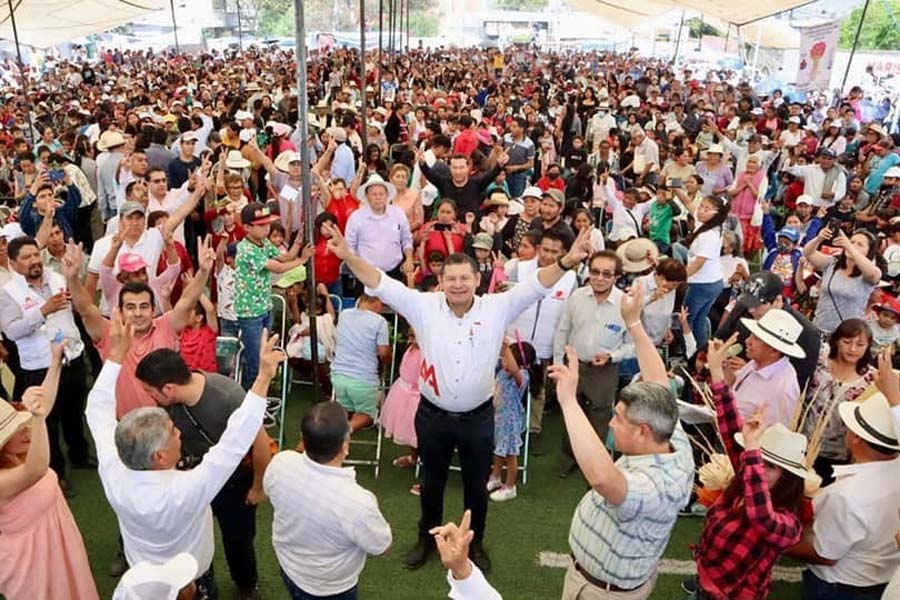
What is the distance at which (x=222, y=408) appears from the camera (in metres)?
3.39

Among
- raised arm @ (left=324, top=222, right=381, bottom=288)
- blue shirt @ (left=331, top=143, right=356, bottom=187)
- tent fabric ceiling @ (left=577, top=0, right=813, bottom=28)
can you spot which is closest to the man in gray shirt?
raised arm @ (left=324, top=222, right=381, bottom=288)

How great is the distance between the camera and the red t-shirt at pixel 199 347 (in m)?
4.83

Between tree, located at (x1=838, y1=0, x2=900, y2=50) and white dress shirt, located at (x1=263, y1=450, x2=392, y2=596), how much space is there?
44.4 meters

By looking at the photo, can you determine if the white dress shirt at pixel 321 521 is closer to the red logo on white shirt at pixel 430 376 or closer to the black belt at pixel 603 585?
the black belt at pixel 603 585

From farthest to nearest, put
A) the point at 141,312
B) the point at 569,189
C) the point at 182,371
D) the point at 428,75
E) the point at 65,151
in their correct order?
the point at 428,75 < the point at 65,151 < the point at 569,189 < the point at 141,312 < the point at 182,371

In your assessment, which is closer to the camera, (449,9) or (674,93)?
(674,93)

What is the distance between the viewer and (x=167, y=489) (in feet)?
8.95

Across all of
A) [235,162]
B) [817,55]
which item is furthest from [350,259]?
[817,55]

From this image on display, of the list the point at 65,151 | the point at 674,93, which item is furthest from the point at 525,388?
the point at 674,93

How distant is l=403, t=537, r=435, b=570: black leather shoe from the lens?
4284 millimetres

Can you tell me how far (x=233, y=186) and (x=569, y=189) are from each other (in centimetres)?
406

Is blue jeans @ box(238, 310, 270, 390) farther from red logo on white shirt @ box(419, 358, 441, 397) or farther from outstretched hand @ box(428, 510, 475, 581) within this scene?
outstretched hand @ box(428, 510, 475, 581)

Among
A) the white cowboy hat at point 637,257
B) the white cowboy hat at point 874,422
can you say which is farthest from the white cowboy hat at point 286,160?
the white cowboy hat at point 874,422

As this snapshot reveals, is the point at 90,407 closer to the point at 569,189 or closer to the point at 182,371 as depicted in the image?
the point at 182,371
